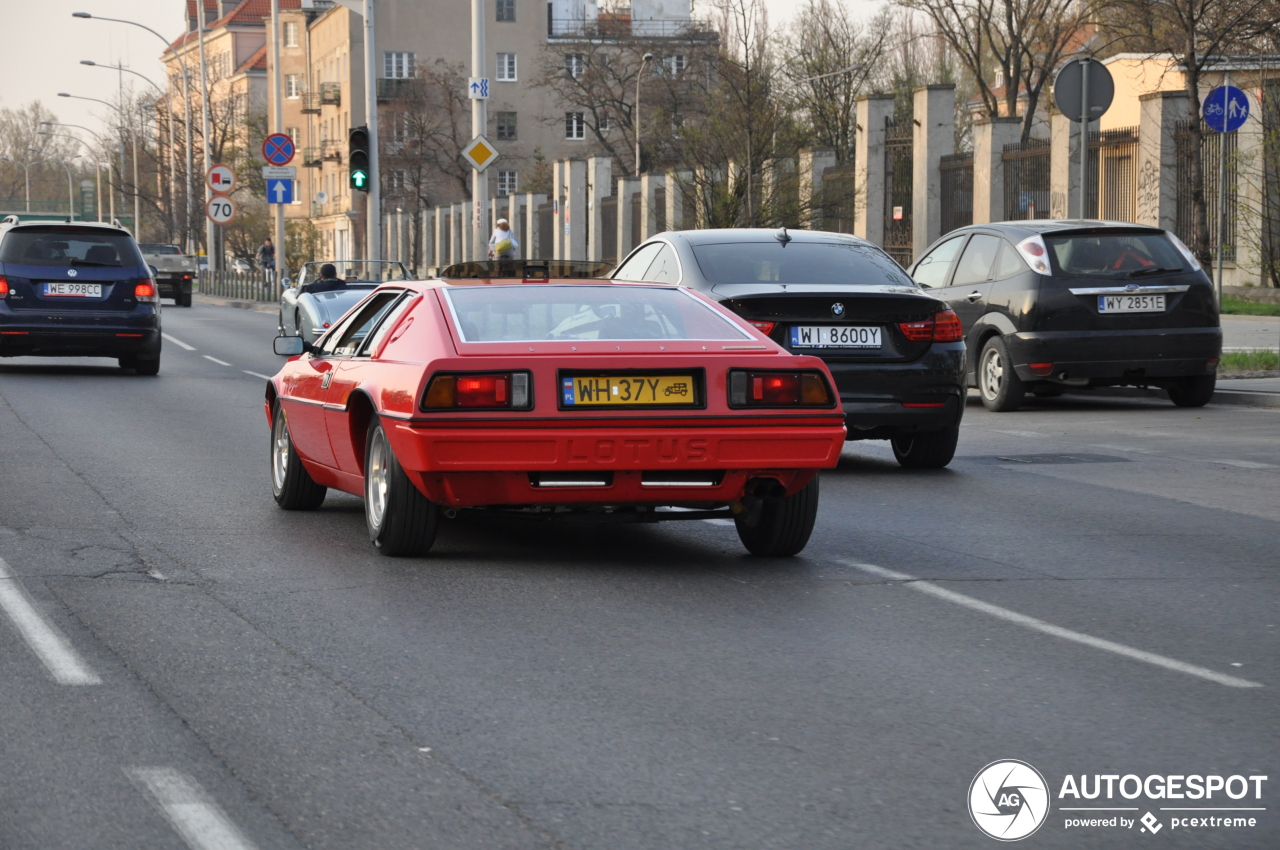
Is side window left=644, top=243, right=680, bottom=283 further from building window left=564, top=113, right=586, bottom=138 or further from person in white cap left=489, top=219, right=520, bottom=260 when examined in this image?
building window left=564, top=113, right=586, bottom=138

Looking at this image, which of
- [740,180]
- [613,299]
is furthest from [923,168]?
[613,299]

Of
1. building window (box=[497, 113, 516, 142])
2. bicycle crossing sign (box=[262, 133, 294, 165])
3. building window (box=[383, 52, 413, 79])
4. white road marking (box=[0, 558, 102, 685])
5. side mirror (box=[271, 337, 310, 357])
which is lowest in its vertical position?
white road marking (box=[0, 558, 102, 685])

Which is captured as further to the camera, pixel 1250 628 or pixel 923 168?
pixel 923 168

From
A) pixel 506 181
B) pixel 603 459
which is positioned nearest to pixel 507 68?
pixel 506 181

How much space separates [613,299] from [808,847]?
4.58 meters

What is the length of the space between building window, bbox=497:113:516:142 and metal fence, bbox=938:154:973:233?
67.9 m

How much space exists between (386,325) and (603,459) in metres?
1.62

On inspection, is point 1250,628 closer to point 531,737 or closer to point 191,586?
point 531,737

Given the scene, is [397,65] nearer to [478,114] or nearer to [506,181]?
[506,181]

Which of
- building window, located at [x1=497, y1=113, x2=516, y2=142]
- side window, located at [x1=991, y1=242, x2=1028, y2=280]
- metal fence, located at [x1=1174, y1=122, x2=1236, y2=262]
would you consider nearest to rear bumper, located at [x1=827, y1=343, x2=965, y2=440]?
side window, located at [x1=991, y1=242, x2=1028, y2=280]

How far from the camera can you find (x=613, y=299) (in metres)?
8.45

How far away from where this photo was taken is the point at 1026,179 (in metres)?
32.3

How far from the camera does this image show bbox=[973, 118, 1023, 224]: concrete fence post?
108ft

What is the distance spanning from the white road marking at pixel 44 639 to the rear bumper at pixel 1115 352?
10216 mm
